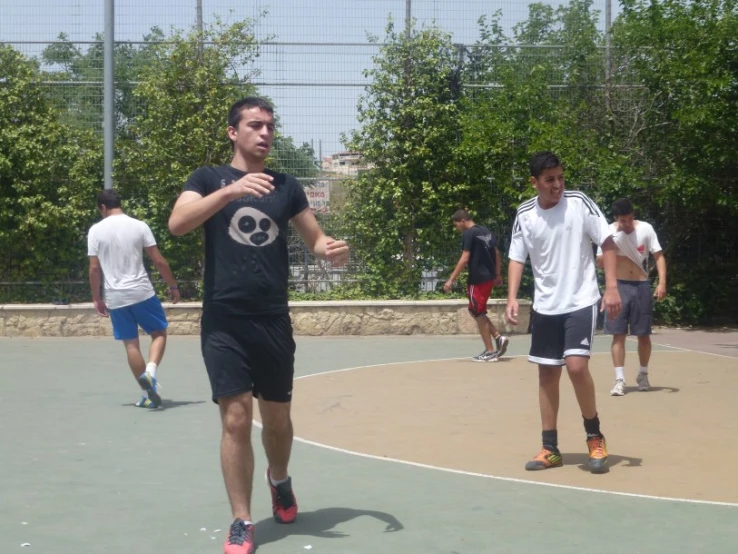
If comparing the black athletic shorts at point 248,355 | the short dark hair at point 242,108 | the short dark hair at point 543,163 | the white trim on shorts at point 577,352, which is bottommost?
the white trim on shorts at point 577,352

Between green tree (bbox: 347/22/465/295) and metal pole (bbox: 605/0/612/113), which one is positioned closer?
green tree (bbox: 347/22/465/295)

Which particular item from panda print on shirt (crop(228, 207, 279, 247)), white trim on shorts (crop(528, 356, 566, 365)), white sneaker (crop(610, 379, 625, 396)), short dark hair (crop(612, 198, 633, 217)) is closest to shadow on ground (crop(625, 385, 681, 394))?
white sneaker (crop(610, 379, 625, 396))

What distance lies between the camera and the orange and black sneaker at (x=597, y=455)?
22.8 feet

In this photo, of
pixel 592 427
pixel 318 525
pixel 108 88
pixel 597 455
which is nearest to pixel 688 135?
pixel 108 88

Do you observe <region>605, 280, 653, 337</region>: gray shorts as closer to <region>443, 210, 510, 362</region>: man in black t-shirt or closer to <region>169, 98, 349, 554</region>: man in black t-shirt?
<region>443, 210, 510, 362</region>: man in black t-shirt

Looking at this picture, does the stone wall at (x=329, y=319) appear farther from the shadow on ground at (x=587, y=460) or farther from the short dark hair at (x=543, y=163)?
the short dark hair at (x=543, y=163)

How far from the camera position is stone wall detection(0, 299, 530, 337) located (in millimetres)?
16203

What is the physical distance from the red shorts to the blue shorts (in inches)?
186

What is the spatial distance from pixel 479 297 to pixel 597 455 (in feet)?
21.6

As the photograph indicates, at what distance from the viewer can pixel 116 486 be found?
21.6 feet

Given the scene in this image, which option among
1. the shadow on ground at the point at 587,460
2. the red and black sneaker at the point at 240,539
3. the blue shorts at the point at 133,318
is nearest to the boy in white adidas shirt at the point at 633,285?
the shadow on ground at the point at 587,460

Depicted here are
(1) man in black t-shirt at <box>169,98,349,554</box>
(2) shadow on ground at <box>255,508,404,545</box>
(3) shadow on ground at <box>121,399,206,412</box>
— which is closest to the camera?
(1) man in black t-shirt at <box>169,98,349,554</box>

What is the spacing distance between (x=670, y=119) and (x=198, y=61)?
7.44 metres

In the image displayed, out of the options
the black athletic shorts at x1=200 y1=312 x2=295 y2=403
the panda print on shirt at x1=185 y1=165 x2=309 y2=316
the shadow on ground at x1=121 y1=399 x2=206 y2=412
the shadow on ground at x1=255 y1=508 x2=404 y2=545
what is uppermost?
the panda print on shirt at x1=185 y1=165 x2=309 y2=316
